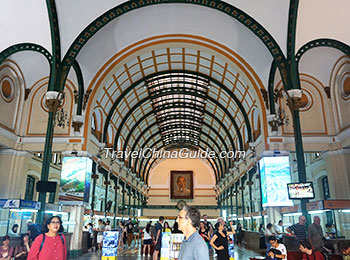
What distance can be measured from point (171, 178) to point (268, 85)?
3423cm

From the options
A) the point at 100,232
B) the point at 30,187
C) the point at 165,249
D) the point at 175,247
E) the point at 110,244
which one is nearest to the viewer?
the point at 175,247

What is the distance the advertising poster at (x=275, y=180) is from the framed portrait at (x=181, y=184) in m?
33.0

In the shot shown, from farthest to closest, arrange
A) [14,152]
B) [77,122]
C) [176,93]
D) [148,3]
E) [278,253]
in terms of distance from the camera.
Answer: [176,93], [14,152], [77,122], [148,3], [278,253]

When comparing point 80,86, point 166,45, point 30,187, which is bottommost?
point 30,187

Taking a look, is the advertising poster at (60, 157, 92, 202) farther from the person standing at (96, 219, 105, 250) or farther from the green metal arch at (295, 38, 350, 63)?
the green metal arch at (295, 38, 350, 63)

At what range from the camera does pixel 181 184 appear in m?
47.9

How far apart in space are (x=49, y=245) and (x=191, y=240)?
213 cm

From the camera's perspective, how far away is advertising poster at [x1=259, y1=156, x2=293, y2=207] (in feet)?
47.2

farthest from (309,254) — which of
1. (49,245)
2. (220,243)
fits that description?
(49,245)

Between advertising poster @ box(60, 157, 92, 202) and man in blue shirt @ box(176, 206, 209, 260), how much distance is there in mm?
12390

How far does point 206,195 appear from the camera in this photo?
47.5 metres

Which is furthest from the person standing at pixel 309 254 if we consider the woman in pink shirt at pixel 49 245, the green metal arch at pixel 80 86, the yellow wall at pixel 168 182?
the yellow wall at pixel 168 182

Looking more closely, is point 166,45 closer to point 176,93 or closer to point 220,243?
point 176,93

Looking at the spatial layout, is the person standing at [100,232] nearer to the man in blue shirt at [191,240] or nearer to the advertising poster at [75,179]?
the advertising poster at [75,179]
